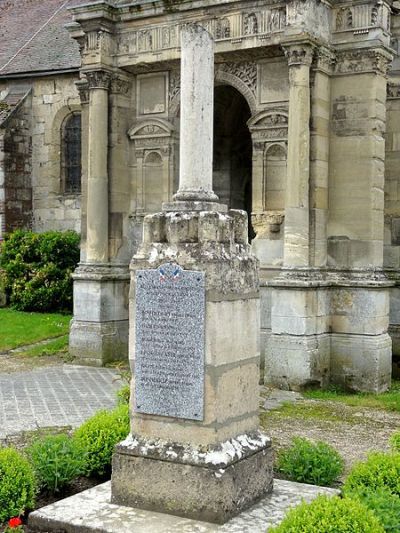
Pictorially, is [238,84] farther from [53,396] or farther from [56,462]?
[56,462]

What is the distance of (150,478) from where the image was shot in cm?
636

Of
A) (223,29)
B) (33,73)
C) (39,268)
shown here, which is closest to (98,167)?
(223,29)

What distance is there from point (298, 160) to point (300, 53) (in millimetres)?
1640

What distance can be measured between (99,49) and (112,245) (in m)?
3.53

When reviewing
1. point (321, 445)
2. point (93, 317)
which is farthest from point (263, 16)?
point (321, 445)

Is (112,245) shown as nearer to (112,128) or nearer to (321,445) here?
(112,128)

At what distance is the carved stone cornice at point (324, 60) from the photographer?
12.7 metres

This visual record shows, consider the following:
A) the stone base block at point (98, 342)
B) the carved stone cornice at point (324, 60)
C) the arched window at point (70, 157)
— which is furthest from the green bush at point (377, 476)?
the arched window at point (70, 157)

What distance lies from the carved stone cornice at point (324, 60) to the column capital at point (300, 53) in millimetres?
133

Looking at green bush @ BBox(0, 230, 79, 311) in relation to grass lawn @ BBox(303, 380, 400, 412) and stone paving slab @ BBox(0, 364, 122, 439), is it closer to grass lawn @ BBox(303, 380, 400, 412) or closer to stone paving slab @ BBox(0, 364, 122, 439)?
stone paving slab @ BBox(0, 364, 122, 439)

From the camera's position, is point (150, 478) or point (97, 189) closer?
point (150, 478)

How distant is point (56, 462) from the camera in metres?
7.02

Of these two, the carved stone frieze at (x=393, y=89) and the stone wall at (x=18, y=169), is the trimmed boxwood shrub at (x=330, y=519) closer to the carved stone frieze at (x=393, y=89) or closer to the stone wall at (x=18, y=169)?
the carved stone frieze at (x=393, y=89)

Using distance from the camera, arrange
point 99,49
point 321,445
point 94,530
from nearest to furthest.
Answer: point 94,530 → point 321,445 → point 99,49
